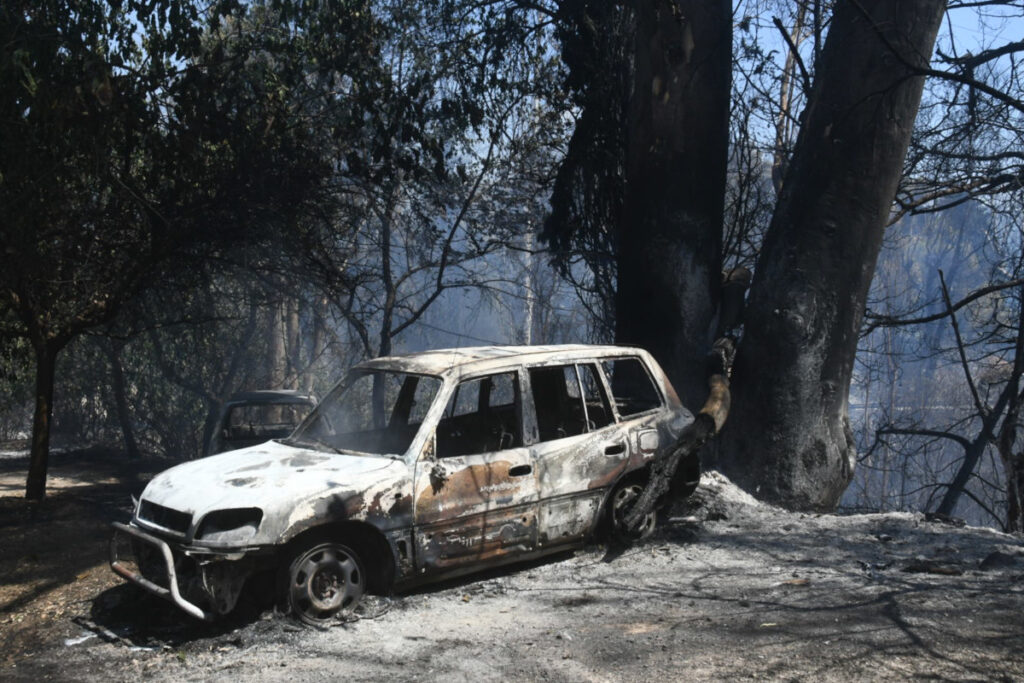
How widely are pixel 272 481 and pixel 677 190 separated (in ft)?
19.8

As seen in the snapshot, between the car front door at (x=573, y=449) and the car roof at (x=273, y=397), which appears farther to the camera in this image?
the car roof at (x=273, y=397)

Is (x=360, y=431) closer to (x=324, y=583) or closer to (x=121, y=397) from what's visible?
(x=324, y=583)

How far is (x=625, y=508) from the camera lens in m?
7.11

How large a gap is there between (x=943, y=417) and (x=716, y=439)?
2806 inches

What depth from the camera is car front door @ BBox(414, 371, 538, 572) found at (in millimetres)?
5910

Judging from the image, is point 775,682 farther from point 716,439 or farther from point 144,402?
point 144,402

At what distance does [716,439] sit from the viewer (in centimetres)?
974

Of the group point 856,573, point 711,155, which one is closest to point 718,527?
point 856,573

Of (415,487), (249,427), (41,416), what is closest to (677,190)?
(415,487)

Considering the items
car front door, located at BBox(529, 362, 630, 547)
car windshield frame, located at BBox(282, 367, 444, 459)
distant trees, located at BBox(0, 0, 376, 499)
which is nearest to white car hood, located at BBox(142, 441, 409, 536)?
car windshield frame, located at BBox(282, 367, 444, 459)

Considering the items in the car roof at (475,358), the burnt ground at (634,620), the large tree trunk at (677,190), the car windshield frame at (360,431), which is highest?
the large tree trunk at (677,190)

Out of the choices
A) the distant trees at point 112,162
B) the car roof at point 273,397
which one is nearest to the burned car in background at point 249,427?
the car roof at point 273,397

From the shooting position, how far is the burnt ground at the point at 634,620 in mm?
4758

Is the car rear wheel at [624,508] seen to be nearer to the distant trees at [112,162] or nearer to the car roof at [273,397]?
the distant trees at [112,162]
